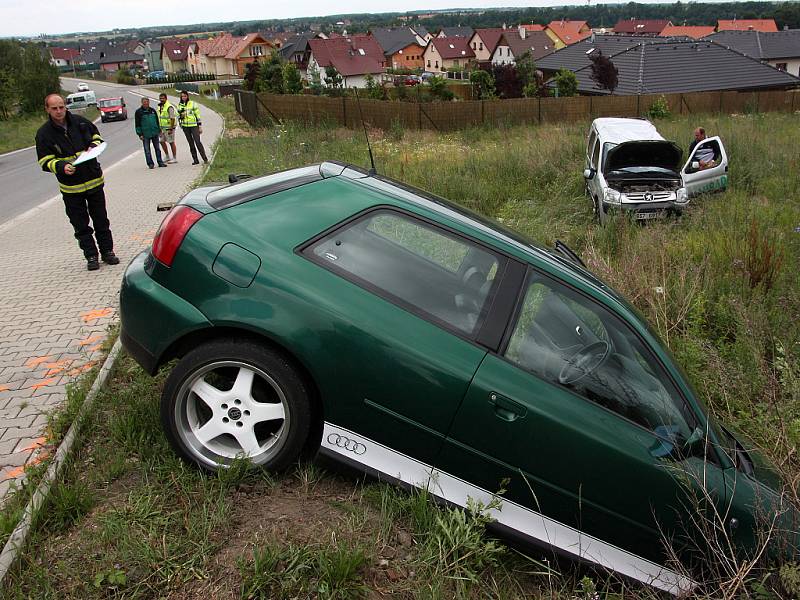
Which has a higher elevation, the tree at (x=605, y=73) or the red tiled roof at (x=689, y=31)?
the tree at (x=605, y=73)

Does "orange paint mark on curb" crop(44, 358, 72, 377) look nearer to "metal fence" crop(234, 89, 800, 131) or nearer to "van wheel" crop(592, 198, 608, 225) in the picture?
"van wheel" crop(592, 198, 608, 225)

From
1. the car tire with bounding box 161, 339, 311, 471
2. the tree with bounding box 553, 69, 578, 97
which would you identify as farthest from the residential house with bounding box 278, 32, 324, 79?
the car tire with bounding box 161, 339, 311, 471

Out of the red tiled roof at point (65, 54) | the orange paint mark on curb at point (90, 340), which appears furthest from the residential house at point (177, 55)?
the orange paint mark on curb at point (90, 340)

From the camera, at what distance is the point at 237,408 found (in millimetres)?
3176

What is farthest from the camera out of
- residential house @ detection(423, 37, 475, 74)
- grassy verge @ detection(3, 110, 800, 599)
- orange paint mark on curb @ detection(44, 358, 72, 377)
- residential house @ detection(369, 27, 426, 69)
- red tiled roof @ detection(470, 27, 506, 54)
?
residential house @ detection(369, 27, 426, 69)

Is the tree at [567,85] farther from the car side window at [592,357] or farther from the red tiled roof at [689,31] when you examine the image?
the red tiled roof at [689,31]

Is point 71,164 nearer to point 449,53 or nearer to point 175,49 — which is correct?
point 449,53

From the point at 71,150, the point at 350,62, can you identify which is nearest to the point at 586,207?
the point at 71,150

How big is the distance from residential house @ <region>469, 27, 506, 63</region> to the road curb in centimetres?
11574

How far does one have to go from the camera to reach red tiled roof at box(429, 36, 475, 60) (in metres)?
116

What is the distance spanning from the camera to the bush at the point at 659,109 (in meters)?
30.0

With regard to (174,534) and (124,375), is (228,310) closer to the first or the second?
(174,534)

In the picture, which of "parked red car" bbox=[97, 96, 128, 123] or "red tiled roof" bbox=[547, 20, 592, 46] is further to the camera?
"red tiled roof" bbox=[547, 20, 592, 46]

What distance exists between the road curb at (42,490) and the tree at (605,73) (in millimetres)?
45962
